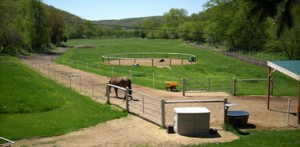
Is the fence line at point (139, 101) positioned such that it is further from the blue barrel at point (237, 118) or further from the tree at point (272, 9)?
the tree at point (272, 9)

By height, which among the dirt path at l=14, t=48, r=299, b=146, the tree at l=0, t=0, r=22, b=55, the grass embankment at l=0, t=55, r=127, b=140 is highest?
the tree at l=0, t=0, r=22, b=55

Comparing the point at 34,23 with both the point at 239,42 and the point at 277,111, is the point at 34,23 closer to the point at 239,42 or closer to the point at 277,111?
the point at 239,42

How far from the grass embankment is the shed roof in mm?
7761

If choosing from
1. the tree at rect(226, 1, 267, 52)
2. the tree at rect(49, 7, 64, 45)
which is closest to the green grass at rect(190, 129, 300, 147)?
the tree at rect(226, 1, 267, 52)

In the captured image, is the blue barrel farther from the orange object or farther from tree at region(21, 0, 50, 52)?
tree at region(21, 0, 50, 52)

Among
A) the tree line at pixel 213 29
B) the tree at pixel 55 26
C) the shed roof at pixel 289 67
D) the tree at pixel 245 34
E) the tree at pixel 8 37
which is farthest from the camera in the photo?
the tree at pixel 55 26

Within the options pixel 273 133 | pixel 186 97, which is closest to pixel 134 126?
pixel 273 133

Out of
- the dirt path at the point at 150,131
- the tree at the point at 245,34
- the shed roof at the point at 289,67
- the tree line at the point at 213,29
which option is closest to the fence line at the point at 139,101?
the dirt path at the point at 150,131

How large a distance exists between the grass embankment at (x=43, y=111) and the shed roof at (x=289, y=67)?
7761mm

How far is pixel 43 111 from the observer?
16453 mm

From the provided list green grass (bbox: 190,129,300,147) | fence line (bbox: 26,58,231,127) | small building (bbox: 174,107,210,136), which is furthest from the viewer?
fence line (bbox: 26,58,231,127)

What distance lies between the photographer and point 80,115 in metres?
15.6

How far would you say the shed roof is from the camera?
50.0 ft

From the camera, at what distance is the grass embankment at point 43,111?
1336 cm
